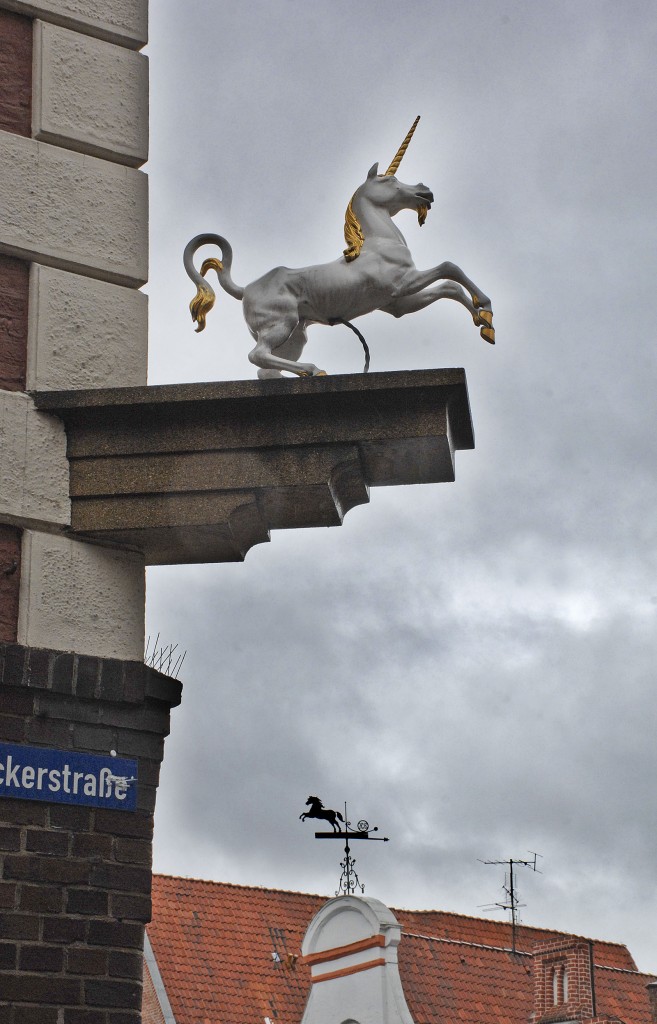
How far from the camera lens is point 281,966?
23.9m

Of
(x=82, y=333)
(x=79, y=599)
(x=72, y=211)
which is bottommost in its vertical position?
(x=79, y=599)

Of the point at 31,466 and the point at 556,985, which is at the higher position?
the point at 556,985

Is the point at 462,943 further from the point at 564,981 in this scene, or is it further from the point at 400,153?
the point at 400,153

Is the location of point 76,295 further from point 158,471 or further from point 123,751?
point 123,751

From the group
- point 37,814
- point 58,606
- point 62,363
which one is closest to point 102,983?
point 37,814

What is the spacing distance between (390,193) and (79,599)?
2.24 metres

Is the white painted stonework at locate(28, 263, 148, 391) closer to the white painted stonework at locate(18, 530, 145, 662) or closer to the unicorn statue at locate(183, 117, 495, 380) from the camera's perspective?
the unicorn statue at locate(183, 117, 495, 380)

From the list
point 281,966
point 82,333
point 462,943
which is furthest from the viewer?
point 462,943

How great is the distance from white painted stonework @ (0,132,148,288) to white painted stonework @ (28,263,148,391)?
0.25 feet

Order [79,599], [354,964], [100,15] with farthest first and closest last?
[354,964] < [100,15] < [79,599]

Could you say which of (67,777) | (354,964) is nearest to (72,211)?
(67,777)

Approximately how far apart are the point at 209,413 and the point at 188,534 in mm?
458

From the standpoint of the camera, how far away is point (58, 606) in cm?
646

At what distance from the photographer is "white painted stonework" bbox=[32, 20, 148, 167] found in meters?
7.06
